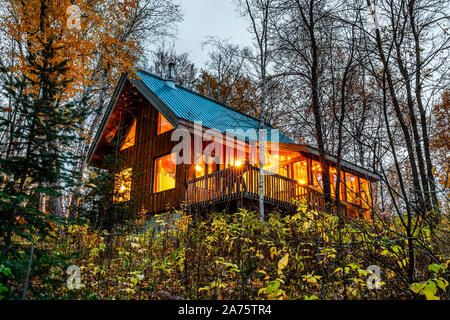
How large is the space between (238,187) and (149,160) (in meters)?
5.28

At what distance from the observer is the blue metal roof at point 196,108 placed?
1195cm

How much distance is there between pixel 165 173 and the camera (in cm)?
1326

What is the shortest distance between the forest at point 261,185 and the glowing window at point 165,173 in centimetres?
191

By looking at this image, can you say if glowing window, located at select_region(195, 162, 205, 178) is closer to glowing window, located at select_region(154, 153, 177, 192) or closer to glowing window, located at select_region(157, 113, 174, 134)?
glowing window, located at select_region(154, 153, 177, 192)

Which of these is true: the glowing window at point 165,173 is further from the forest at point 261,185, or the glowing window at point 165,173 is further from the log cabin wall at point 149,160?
the forest at point 261,185

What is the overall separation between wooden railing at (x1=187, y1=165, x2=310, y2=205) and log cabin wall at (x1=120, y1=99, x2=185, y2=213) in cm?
85

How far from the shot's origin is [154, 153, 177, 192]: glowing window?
13062 millimetres

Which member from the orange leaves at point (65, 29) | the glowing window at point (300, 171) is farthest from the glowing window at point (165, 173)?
the glowing window at point (300, 171)

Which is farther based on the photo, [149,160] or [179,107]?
[149,160]

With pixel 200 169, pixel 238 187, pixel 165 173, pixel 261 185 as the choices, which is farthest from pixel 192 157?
pixel 261 185

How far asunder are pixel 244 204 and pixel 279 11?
→ 5.77 m

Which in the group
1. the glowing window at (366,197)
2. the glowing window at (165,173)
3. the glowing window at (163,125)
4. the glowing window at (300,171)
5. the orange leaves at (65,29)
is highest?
the orange leaves at (65,29)

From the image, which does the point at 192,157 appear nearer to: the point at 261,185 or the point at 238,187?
the point at 238,187

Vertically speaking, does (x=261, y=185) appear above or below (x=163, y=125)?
below
